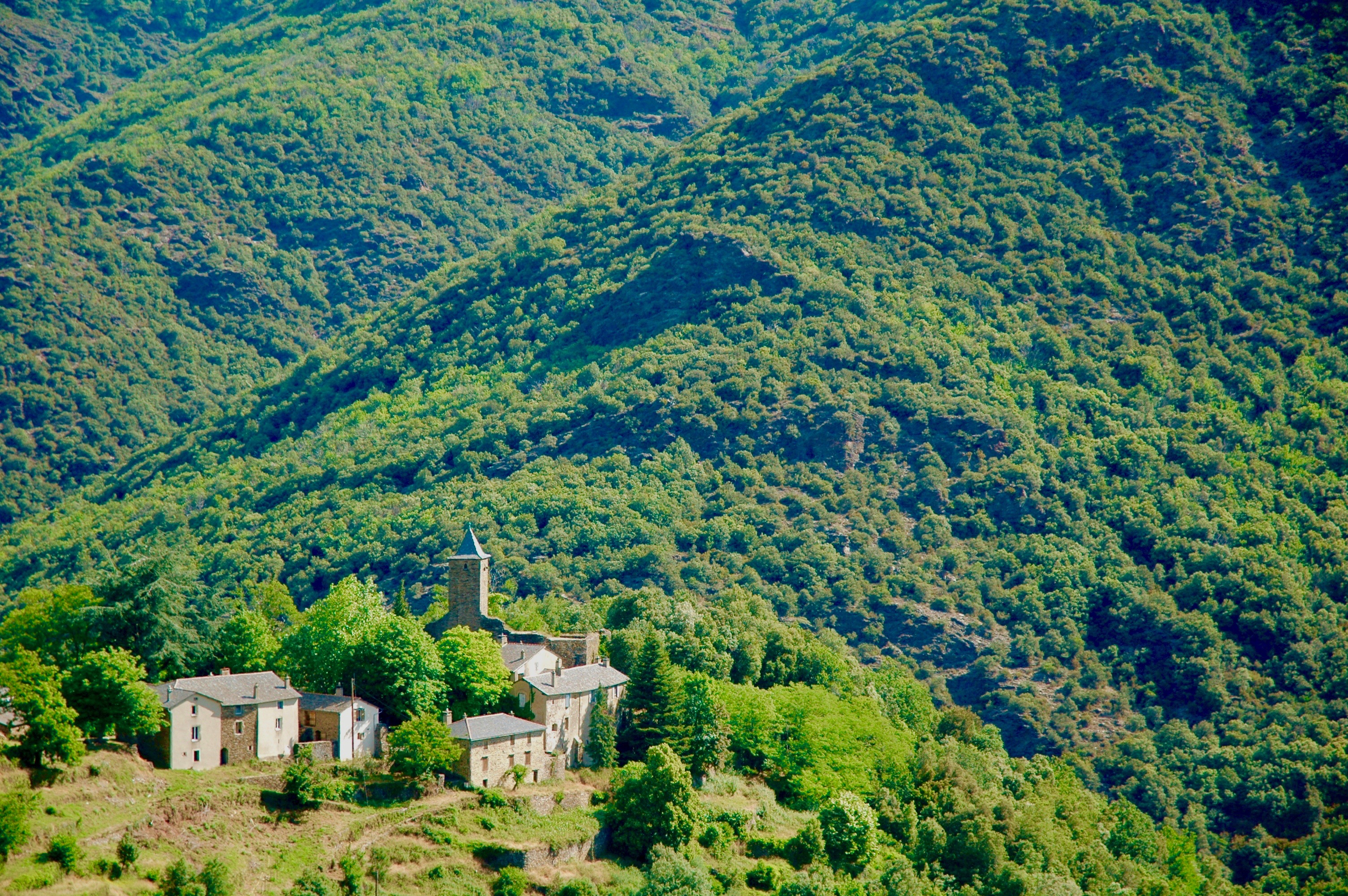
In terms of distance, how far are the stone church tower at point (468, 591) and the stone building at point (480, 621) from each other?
23mm

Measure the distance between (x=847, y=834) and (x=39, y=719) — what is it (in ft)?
123

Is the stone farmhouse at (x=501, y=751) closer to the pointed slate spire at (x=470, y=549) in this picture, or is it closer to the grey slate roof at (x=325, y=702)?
the grey slate roof at (x=325, y=702)

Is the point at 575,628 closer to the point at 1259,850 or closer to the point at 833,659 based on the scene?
the point at 833,659

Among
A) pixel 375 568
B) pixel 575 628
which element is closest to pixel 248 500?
pixel 375 568

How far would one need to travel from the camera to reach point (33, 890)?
55719 mm

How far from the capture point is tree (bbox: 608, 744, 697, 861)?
71812mm

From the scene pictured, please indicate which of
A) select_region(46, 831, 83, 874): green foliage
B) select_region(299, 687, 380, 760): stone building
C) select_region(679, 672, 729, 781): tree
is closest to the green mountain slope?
select_region(679, 672, 729, 781): tree

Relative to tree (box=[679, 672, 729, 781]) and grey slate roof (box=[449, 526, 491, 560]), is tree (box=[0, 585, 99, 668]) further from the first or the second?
tree (box=[679, 672, 729, 781])

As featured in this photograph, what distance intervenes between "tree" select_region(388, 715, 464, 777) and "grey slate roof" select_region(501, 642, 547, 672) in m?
8.23

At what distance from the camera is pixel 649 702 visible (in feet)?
260

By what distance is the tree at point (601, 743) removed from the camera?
7719 centimetres

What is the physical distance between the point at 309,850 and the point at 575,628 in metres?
33.4

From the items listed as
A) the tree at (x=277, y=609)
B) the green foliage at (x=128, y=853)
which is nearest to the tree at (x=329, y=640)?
the tree at (x=277, y=609)

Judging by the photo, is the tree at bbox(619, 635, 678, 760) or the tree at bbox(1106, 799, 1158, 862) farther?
the tree at bbox(1106, 799, 1158, 862)
